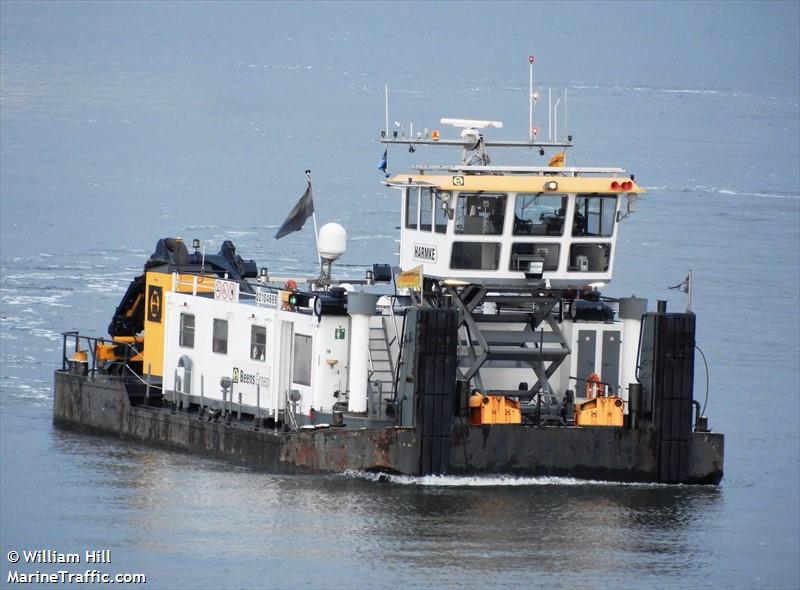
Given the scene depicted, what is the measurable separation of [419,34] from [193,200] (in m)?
119

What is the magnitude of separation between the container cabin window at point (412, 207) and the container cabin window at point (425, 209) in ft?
0.34

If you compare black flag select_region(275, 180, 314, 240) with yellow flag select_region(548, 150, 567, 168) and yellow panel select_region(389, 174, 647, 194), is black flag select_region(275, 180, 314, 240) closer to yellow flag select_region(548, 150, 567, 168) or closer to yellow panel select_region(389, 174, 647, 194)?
yellow panel select_region(389, 174, 647, 194)

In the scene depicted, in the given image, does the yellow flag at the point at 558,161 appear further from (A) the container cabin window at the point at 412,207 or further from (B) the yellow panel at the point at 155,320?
(B) the yellow panel at the point at 155,320

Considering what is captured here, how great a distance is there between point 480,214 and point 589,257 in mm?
1920

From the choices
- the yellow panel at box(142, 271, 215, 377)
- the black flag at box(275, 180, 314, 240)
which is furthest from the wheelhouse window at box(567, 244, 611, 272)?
the yellow panel at box(142, 271, 215, 377)

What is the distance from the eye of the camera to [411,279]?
3381 cm

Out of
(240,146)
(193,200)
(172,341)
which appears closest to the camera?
(172,341)

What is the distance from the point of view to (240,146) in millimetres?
101000

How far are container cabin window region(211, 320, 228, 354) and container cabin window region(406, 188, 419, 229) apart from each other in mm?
4016

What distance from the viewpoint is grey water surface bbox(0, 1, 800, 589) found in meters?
30.7

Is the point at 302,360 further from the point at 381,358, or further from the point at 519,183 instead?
the point at 519,183

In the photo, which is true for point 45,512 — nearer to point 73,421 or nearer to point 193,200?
point 73,421

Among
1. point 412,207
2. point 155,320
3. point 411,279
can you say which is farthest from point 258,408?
point 155,320

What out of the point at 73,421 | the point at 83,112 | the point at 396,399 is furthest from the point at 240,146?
the point at 396,399
